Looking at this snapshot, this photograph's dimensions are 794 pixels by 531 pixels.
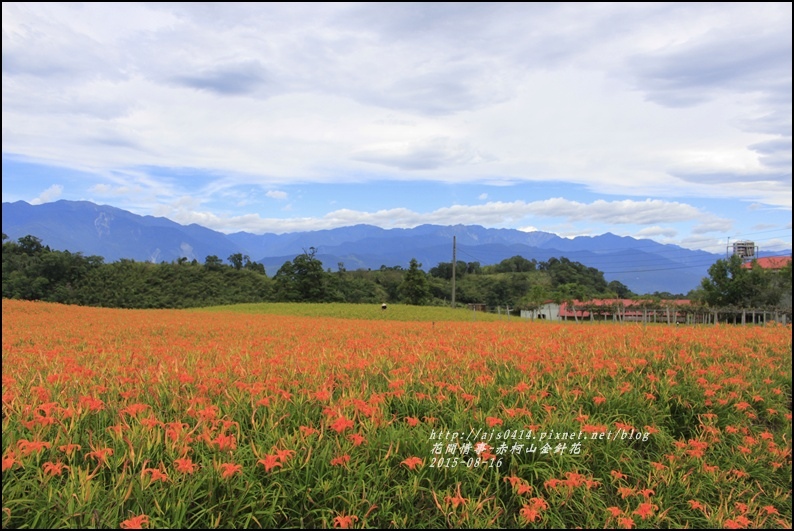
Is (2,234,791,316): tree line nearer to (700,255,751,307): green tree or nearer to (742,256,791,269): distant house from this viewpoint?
(700,255,751,307): green tree

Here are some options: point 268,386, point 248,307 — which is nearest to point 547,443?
point 268,386

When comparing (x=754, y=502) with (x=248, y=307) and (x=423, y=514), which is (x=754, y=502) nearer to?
(x=423, y=514)

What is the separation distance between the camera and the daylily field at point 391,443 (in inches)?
91.6

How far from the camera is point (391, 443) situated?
8.94ft

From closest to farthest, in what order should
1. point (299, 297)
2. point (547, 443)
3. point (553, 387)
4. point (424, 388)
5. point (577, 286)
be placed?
1. point (547, 443)
2. point (424, 388)
3. point (553, 387)
4. point (299, 297)
5. point (577, 286)

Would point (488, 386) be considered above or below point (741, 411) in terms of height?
above

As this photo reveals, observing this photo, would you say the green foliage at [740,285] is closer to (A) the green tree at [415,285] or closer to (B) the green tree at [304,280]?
(A) the green tree at [415,285]

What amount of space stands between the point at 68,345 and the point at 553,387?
6.36 metres

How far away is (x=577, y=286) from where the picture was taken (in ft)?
175

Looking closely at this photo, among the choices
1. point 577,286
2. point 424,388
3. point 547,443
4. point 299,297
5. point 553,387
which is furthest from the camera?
point 577,286

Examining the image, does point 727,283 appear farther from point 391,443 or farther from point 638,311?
point 391,443

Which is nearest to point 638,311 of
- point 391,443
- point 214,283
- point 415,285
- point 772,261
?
point 415,285

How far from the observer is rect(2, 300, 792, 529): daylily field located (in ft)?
7.63

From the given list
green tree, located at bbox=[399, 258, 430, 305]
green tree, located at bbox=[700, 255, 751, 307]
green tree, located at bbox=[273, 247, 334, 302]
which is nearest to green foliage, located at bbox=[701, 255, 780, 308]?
green tree, located at bbox=[700, 255, 751, 307]
